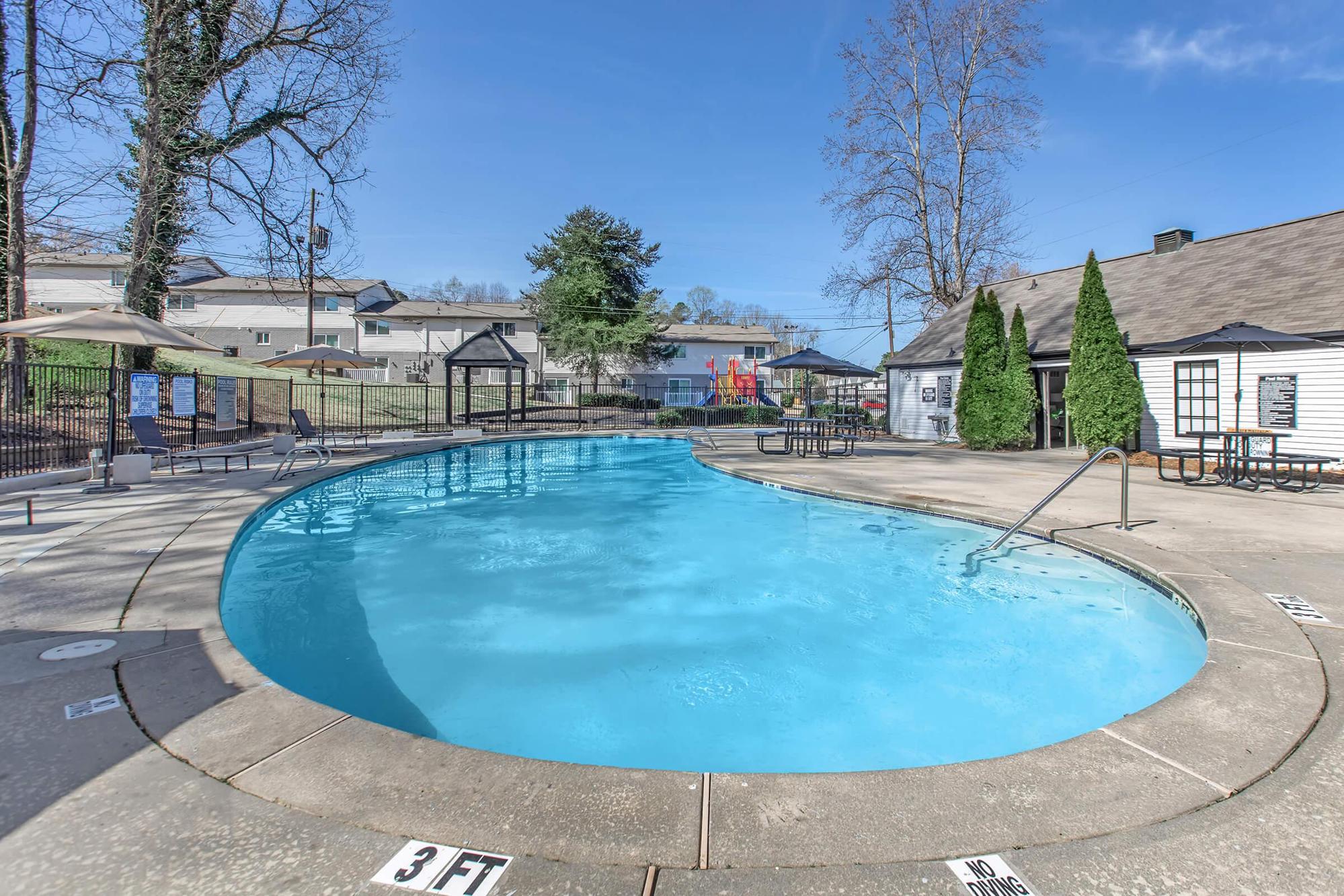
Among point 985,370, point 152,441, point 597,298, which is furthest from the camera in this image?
point 597,298

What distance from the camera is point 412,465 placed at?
524 inches

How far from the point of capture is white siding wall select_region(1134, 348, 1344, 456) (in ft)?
38.1

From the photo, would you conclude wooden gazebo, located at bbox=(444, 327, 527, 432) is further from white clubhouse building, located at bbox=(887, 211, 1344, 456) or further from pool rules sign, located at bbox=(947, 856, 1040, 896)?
pool rules sign, located at bbox=(947, 856, 1040, 896)

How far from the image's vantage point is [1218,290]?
47.8 feet

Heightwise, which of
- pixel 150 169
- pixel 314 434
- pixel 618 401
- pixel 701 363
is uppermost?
pixel 150 169

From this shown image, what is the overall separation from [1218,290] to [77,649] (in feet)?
64.1

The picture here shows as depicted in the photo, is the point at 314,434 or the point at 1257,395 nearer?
the point at 1257,395

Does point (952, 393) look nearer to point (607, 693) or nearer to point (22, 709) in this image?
point (607, 693)

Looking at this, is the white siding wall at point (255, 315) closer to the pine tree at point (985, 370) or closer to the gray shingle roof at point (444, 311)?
the gray shingle roof at point (444, 311)

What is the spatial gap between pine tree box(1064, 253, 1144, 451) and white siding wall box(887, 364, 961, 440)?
5.04 meters

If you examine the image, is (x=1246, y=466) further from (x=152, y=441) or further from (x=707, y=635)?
(x=152, y=441)

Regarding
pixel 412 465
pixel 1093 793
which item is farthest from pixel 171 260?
pixel 1093 793

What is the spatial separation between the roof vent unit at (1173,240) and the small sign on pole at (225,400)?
2311 cm

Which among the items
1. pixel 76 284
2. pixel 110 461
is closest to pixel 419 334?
pixel 76 284
